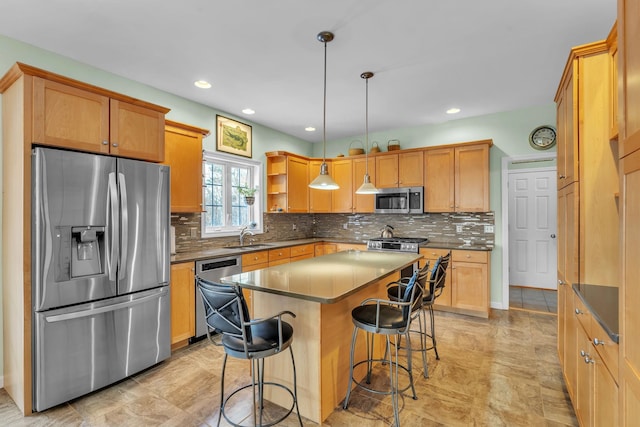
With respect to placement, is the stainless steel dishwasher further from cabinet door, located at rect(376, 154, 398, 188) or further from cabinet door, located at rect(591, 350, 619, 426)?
cabinet door, located at rect(591, 350, 619, 426)

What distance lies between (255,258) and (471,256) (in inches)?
109

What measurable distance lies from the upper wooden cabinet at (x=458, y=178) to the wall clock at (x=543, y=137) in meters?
0.51

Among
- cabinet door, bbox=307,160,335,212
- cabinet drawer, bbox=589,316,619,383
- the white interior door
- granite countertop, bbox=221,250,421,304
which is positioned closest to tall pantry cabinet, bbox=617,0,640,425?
cabinet drawer, bbox=589,316,619,383

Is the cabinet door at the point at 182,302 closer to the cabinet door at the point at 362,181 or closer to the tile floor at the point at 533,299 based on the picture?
the cabinet door at the point at 362,181

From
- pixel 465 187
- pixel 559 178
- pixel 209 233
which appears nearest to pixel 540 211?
pixel 465 187

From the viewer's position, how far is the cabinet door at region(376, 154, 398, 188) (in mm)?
4816

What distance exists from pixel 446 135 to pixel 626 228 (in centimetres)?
394

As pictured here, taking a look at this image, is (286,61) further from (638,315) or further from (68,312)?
(638,315)

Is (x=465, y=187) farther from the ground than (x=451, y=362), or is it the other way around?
(x=465, y=187)

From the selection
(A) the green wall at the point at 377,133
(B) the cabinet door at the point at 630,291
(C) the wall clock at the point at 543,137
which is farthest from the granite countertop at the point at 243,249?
(B) the cabinet door at the point at 630,291

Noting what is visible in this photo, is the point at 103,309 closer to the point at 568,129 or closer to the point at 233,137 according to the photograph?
the point at 233,137

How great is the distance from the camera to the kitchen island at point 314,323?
1.93 metres

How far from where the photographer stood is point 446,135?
4711 mm

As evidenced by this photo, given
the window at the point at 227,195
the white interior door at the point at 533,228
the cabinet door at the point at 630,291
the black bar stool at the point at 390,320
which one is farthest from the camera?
the white interior door at the point at 533,228
